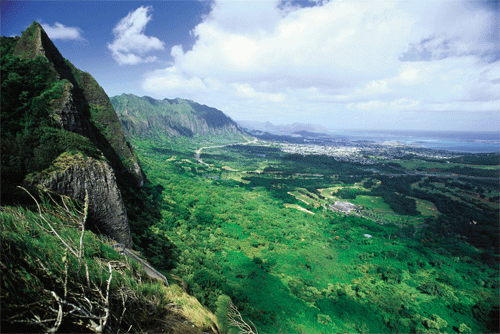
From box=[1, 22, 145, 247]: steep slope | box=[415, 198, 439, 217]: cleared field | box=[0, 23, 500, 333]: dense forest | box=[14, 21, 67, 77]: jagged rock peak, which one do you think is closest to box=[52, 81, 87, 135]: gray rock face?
box=[1, 22, 145, 247]: steep slope

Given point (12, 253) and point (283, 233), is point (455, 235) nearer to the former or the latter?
point (283, 233)

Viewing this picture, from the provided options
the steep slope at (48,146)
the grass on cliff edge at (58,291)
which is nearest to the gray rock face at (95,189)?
the steep slope at (48,146)

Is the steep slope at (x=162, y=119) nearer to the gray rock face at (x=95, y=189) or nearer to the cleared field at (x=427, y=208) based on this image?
the gray rock face at (x=95, y=189)

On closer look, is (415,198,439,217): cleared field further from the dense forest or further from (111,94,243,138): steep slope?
(111,94,243,138): steep slope

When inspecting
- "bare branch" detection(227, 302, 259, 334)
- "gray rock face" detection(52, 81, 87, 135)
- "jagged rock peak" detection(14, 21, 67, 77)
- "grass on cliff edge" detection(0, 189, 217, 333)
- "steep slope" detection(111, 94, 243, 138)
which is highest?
"steep slope" detection(111, 94, 243, 138)

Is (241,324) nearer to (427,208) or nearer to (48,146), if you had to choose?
(48,146)

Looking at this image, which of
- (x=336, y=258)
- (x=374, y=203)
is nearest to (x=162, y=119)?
(x=374, y=203)
